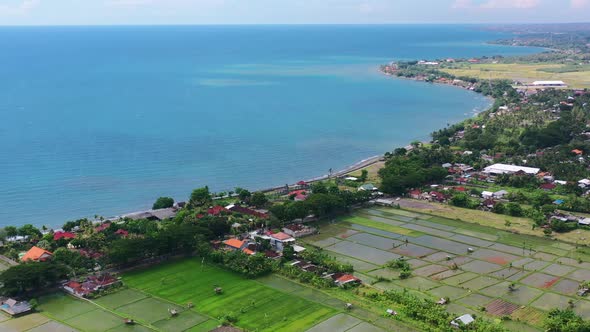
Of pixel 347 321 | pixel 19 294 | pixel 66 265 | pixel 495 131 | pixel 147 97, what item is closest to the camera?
pixel 347 321

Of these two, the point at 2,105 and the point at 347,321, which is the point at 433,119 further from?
the point at 2,105

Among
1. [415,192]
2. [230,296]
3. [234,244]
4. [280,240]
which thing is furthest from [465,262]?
[230,296]

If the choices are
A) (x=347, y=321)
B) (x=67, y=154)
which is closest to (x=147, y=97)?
(x=67, y=154)

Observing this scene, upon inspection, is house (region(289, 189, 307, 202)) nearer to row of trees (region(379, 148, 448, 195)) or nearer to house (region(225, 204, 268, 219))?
house (region(225, 204, 268, 219))

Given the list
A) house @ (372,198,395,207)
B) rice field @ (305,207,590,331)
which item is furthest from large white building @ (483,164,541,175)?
rice field @ (305,207,590,331)

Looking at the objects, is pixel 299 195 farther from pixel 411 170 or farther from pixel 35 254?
pixel 35 254

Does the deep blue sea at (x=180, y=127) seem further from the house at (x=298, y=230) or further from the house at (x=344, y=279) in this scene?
the house at (x=344, y=279)
